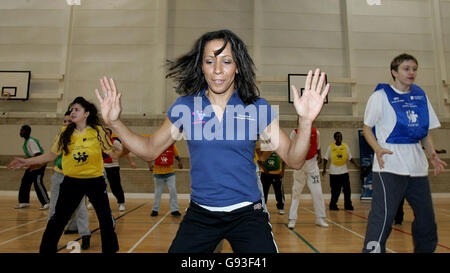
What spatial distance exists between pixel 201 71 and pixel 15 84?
513 inches

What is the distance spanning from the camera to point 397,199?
2510mm

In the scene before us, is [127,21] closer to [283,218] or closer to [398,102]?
[283,218]

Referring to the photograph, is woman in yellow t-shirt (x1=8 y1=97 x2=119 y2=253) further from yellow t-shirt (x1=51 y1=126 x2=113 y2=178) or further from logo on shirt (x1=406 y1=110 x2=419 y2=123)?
logo on shirt (x1=406 y1=110 x2=419 y2=123)

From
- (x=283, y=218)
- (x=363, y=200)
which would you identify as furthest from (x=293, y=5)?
(x=283, y=218)

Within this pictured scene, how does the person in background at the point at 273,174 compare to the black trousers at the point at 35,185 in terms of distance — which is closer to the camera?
the person in background at the point at 273,174

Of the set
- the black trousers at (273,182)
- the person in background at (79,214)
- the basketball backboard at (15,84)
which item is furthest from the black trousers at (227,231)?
the basketball backboard at (15,84)

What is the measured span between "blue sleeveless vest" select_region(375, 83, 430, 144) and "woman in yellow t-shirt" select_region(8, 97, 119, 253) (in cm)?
313

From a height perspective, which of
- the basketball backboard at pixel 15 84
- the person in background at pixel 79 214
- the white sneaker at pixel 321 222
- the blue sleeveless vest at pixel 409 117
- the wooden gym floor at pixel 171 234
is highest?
the basketball backboard at pixel 15 84

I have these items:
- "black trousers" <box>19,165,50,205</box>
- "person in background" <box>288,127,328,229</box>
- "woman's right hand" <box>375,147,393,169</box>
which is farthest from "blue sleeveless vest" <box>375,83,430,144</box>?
"black trousers" <box>19,165,50,205</box>

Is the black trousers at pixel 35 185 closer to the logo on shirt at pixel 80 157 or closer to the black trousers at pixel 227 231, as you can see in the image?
the logo on shirt at pixel 80 157

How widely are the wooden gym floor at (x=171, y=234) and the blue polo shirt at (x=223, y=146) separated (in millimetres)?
2689

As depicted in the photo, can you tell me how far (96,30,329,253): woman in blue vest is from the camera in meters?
1.57

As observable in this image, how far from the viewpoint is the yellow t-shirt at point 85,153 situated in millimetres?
3393
